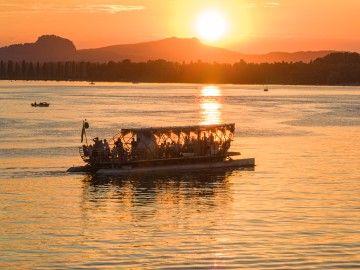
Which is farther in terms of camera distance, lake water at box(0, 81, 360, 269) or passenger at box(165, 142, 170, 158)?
passenger at box(165, 142, 170, 158)

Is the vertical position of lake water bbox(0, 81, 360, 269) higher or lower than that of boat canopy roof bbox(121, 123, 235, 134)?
lower

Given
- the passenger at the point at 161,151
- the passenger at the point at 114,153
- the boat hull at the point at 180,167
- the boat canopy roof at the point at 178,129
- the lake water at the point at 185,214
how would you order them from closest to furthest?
the lake water at the point at 185,214, the boat hull at the point at 180,167, the passenger at the point at 114,153, the boat canopy roof at the point at 178,129, the passenger at the point at 161,151

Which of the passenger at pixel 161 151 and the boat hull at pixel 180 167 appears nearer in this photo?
the boat hull at pixel 180 167

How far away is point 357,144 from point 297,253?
66768 millimetres

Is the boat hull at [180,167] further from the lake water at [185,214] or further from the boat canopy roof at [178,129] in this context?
the boat canopy roof at [178,129]

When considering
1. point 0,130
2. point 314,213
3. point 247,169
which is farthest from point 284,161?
point 0,130

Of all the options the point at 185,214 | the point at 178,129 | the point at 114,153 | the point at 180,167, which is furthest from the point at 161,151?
the point at 185,214

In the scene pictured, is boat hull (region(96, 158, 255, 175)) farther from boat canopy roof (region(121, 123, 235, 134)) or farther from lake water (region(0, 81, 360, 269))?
boat canopy roof (region(121, 123, 235, 134))

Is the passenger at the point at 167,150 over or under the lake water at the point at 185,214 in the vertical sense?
over

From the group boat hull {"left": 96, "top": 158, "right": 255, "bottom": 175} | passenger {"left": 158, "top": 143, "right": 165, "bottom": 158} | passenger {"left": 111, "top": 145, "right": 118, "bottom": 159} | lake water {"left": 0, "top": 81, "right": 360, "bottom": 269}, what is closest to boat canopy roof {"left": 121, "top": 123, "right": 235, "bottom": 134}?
passenger {"left": 158, "top": 143, "right": 165, "bottom": 158}

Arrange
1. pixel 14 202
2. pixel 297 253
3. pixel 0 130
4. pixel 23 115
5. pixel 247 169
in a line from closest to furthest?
pixel 297 253
pixel 14 202
pixel 247 169
pixel 0 130
pixel 23 115

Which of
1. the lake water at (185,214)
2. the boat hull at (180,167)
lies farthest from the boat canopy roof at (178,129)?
the lake water at (185,214)

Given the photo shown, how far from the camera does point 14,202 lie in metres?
57.9

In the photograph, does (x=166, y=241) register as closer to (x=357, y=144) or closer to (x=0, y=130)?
(x=357, y=144)
